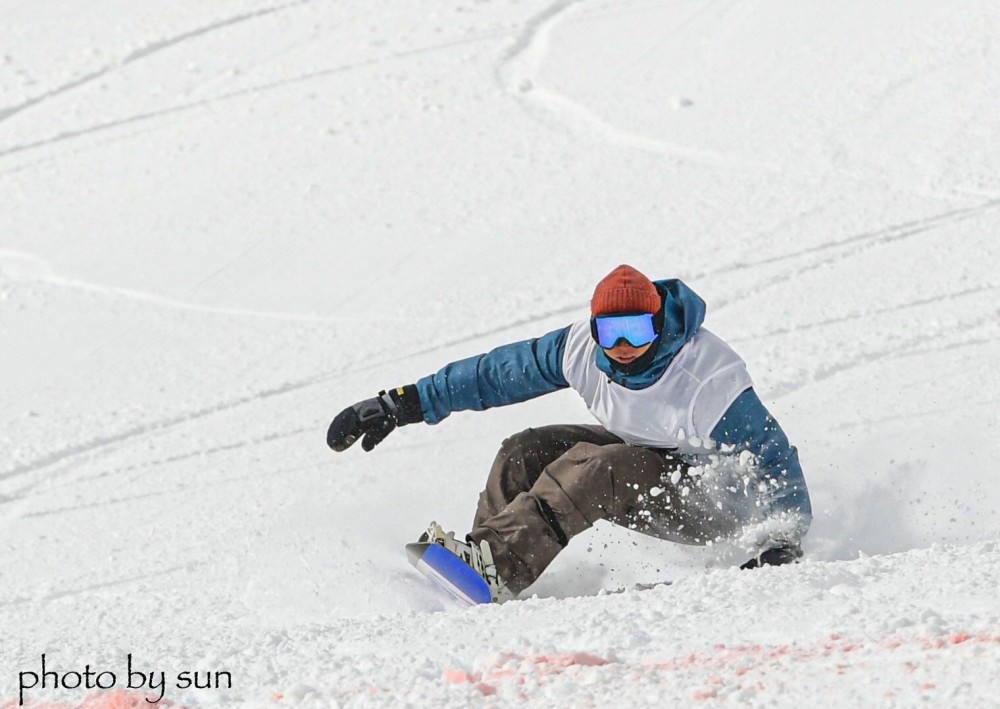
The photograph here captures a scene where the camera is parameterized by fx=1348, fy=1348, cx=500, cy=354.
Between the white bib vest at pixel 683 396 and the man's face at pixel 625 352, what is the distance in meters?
0.11

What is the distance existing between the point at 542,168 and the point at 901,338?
2801 mm

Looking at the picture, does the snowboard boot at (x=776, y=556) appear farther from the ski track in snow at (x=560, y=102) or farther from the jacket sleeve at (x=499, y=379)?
the ski track in snow at (x=560, y=102)

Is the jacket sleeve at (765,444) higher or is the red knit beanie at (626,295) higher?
the red knit beanie at (626,295)

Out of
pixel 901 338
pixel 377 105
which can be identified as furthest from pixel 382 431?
pixel 377 105

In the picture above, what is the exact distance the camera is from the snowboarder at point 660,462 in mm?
3746

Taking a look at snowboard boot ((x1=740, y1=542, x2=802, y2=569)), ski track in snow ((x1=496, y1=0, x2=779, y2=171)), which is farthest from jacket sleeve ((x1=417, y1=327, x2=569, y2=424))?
ski track in snow ((x1=496, y1=0, x2=779, y2=171))

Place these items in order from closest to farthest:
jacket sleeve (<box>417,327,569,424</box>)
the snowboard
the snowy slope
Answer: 1. the snowy slope
2. the snowboard
3. jacket sleeve (<box>417,327,569,424</box>)

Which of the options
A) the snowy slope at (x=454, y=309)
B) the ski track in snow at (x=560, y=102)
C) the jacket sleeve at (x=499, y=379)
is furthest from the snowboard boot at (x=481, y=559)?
the ski track in snow at (x=560, y=102)

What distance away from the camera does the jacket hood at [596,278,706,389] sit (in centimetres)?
378

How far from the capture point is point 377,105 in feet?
29.6

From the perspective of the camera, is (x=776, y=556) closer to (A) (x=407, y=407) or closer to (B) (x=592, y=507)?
(B) (x=592, y=507)

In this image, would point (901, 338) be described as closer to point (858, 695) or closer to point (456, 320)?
point (456, 320)

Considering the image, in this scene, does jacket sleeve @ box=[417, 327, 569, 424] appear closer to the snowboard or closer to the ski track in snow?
the snowboard

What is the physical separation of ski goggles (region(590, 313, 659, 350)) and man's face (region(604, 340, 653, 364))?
1cm
